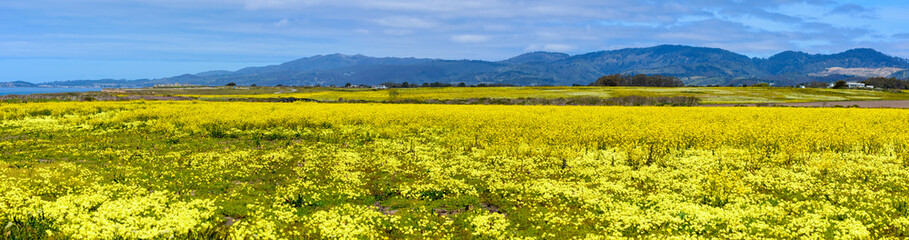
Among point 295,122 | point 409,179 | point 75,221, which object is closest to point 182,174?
point 75,221

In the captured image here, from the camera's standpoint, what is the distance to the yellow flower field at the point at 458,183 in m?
12.2

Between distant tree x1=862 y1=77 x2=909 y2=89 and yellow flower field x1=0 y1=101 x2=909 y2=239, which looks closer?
yellow flower field x1=0 y1=101 x2=909 y2=239

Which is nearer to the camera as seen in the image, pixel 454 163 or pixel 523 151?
pixel 454 163

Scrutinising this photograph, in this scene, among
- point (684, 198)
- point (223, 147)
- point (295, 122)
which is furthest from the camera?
point (295, 122)

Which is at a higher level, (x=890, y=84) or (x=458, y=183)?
(x=890, y=84)

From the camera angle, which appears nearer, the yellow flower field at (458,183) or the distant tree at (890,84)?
the yellow flower field at (458,183)

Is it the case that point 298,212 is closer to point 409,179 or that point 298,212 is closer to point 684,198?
point 409,179

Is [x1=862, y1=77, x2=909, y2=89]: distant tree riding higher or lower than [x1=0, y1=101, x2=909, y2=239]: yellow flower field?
higher

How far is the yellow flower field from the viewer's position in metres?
12.2

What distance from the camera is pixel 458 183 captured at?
1720 centimetres

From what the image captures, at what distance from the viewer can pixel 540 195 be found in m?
15.8

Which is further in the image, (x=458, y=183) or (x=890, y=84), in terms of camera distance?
(x=890, y=84)

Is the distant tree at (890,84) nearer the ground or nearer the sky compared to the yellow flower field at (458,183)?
nearer the sky

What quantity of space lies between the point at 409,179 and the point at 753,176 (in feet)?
46.6
